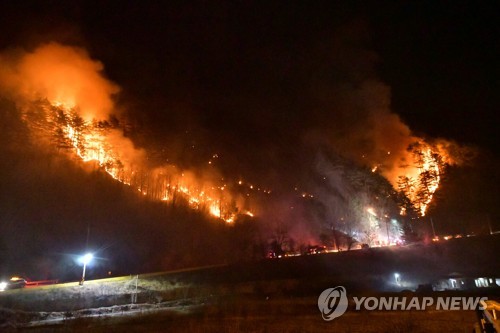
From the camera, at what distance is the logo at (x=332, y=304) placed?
17.0 meters

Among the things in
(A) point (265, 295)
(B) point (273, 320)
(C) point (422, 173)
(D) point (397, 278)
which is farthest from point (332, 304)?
(C) point (422, 173)

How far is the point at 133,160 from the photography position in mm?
56469

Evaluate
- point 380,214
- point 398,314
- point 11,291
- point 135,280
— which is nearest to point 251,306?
point 398,314

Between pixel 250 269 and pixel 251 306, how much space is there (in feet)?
40.8

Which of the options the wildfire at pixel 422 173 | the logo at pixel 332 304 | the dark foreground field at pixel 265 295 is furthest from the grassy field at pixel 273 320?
the wildfire at pixel 422 173

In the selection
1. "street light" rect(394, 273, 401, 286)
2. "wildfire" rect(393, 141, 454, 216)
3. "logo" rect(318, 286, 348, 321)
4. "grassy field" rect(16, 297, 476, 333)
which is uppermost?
"wildfire" rect(393, 141, 454, 216)

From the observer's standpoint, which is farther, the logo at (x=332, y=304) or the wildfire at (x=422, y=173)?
the wildfire at (x=422, y=173)

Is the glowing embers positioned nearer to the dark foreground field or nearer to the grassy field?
the dark foreground field

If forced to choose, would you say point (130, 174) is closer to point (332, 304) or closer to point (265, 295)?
point (265, 295)

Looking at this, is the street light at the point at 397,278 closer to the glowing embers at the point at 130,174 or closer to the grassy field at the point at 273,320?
the grassy field at the point at 273,320

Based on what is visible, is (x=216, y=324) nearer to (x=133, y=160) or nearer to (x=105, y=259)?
(x=105, y=259)

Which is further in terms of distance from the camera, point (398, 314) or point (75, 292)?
point (75, 292)

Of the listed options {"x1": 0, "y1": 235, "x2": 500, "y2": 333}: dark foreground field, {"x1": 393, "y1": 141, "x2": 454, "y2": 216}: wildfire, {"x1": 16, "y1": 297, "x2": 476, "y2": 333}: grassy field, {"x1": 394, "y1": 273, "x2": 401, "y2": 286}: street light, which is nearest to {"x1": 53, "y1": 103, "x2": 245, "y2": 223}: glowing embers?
{"x1": 0, "y1": 235, "x2": 500, "y2": 333}: dark foreground field

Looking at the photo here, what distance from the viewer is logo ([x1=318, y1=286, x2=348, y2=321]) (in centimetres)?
1700
